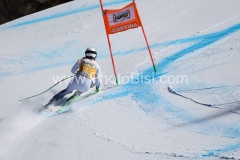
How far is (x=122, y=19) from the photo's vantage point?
7.96 meters

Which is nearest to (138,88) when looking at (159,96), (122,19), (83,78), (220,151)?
(159,96)

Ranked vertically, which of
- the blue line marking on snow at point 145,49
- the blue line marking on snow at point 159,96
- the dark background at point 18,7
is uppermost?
the dark background at point 18,7

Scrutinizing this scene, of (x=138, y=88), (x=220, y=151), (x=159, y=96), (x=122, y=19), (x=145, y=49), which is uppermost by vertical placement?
(x=122, y=19)

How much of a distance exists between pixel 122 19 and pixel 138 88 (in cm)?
131

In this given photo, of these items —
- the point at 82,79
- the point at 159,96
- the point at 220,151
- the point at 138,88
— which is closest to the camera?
the point at 220,151

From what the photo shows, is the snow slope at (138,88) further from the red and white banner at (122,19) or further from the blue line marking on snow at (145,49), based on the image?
the red and white banner at (122,19)

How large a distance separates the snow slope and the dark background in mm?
8444

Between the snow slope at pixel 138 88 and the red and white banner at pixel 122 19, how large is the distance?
1.05m

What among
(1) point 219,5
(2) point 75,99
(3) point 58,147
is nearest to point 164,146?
(3) point 58,147

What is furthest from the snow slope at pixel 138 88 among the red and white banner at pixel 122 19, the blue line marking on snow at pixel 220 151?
the red and white banner at pixel 122 19

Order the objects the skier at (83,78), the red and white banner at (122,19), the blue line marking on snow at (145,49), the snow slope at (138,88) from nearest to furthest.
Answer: the snow slope at (138,88) < the skier at (83,78) < the red and white banner at (122,19) < the blue line marking on snow at (145,49)

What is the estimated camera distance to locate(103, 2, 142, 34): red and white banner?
790 cm

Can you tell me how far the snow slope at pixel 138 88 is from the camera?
5770 millimetres

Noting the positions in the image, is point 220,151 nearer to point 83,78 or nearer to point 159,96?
point 159,96
